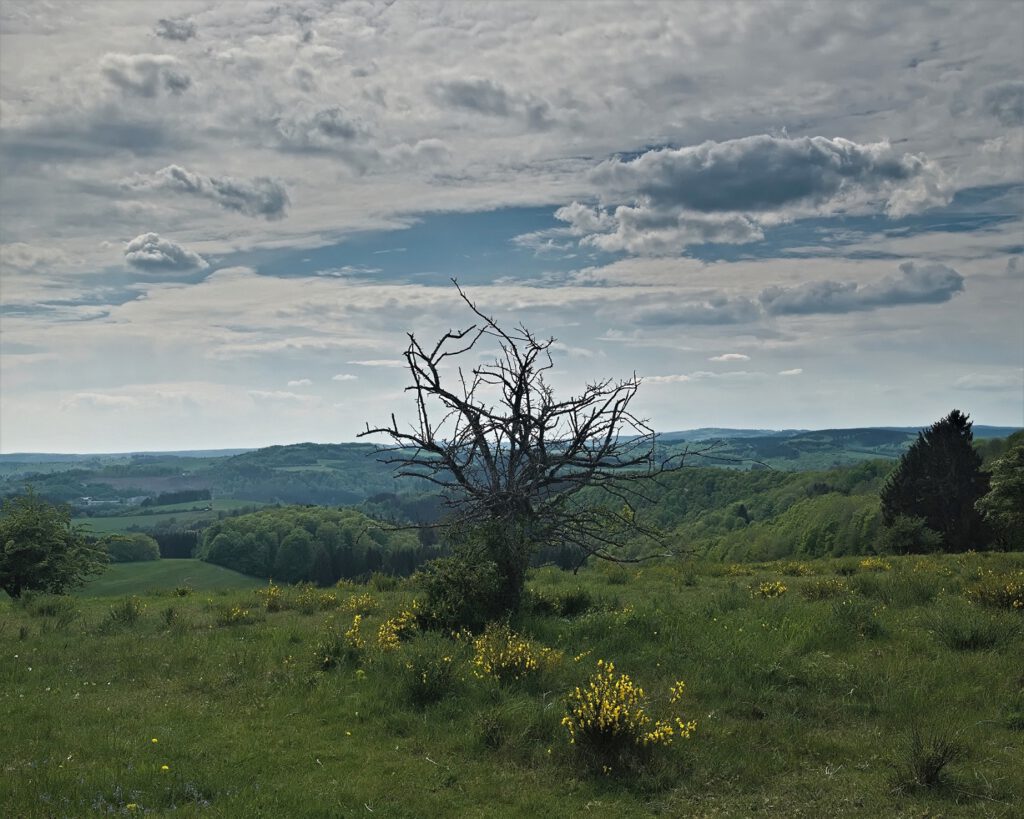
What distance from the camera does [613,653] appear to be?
12.4 m

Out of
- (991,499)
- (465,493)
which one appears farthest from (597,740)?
(991,499)

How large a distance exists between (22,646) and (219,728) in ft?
25.0

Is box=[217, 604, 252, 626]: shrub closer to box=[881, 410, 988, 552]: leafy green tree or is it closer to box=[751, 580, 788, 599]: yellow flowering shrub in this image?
box=[751, 580, 788, 599]: yellow flowering shrub

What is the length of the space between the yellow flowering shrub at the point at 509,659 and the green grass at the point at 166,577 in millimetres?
73590

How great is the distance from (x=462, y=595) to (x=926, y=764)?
8830 mm

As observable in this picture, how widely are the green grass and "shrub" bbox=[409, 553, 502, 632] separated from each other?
7033 cm

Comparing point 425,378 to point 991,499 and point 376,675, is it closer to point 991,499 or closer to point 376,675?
point 376,675

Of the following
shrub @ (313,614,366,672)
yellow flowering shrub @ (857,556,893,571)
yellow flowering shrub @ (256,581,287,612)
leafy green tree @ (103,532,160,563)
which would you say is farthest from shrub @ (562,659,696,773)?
leafy green tree @ (103,532,160,563)

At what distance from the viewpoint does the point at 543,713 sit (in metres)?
9.44

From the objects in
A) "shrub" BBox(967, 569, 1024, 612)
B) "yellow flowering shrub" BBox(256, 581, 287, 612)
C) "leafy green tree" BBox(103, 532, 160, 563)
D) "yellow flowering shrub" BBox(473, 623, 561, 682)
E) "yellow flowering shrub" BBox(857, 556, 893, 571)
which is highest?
"shrub" BBox(967, 569, 1024, 612)

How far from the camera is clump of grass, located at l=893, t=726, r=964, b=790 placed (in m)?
7.51

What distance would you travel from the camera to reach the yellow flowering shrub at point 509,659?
1107 centimetres

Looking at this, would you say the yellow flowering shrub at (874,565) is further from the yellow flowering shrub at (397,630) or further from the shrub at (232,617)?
the shrub at (232,617)

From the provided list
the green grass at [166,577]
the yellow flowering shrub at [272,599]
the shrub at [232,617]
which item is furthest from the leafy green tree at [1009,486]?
the green grass at [166,577]
